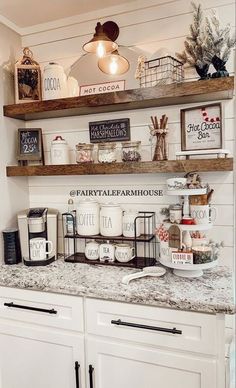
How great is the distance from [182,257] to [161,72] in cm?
96

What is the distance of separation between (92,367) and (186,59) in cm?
160

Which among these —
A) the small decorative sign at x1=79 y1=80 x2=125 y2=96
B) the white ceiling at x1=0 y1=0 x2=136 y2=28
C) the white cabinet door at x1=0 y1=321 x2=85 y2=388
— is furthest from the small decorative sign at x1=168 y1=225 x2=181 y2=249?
the white ceiling at x1=0 y1=0 x2=136 y2=28

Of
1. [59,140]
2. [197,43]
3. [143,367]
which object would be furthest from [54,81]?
[143,367]

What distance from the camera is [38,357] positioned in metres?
1.57

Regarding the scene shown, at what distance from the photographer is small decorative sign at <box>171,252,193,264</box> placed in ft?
4.89

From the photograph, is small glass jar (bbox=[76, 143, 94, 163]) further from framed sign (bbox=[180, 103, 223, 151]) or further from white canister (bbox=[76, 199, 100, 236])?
framed sign (bbox=[180, 103, 223, 151])

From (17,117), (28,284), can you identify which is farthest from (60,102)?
(28,284)

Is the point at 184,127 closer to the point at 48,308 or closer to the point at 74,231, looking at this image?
the point at 74,231

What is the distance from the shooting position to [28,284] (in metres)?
1.57

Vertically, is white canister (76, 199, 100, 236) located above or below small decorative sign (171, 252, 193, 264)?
above

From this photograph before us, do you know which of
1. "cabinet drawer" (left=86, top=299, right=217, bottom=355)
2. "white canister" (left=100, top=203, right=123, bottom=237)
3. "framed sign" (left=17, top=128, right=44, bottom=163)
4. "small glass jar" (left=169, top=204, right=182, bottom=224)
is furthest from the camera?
"framed sign" (left=17, top=128, right=44, bottom=163)

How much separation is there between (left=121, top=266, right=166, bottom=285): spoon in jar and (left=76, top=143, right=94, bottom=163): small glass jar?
0.70 meters

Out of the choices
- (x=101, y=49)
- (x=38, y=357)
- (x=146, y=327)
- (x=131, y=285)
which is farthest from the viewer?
(x=101, y=49)

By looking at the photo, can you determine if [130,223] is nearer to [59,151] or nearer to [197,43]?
[59,151]
